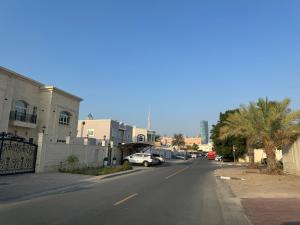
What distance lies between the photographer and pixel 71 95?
44000 millimetres

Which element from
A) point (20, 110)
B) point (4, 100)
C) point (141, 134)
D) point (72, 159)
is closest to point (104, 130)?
point (141, 134)

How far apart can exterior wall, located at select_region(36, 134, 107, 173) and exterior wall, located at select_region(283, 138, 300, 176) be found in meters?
19.1

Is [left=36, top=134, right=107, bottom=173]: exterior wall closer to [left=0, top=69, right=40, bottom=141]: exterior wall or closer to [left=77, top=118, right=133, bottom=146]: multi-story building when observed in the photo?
[left=0, top=69, right=40, bottom=141]: exterior wall

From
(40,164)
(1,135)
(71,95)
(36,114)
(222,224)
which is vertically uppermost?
(71,95)

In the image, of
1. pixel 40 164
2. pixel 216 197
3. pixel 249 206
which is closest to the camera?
pixel 249 206

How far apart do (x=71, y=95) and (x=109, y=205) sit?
112ft

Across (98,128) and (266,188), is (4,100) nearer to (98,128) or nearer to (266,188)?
(266,188)

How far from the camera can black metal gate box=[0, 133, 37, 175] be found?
2148 cm

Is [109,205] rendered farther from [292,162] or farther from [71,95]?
[71,95]

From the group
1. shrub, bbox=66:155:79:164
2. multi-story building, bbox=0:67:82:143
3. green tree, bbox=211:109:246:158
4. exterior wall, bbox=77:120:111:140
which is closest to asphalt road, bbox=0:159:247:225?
shrub, bbox=66:155:79:164

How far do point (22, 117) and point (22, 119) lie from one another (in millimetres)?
225

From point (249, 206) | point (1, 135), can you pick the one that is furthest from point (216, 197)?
point (1, 135)

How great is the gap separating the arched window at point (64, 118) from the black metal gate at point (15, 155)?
18809 mm

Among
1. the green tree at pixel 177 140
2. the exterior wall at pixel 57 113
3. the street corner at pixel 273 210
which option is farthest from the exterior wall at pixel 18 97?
the green tree at pixel 177 140
